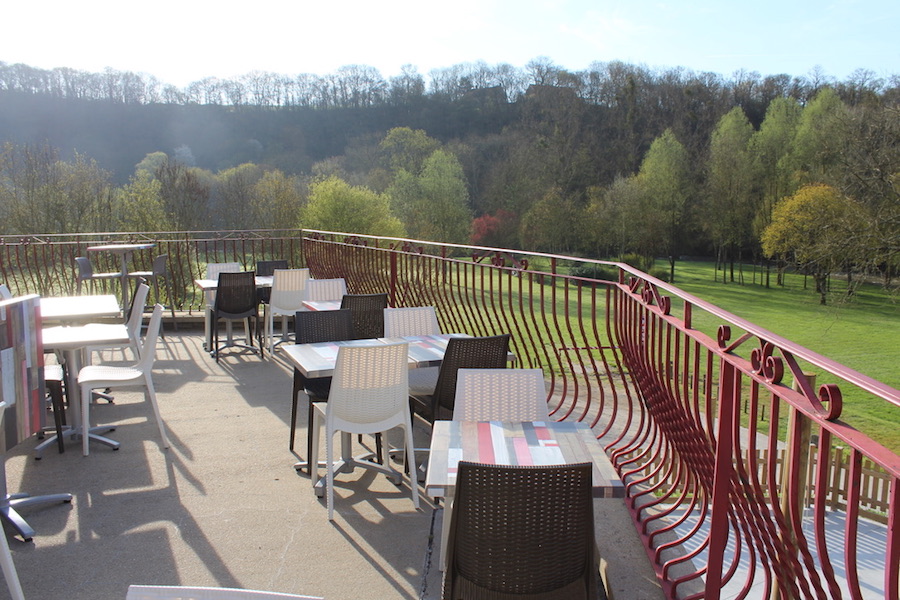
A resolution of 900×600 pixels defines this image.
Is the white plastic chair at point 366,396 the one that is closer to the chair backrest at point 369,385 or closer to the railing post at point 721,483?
the chair backrest at point 369,385

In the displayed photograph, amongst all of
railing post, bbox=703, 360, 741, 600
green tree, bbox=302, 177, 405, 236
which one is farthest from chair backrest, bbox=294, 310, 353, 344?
green tree, bbox=302, 177, 405, 236

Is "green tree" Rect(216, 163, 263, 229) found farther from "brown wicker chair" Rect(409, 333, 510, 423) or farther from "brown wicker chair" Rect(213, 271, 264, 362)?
"brown wicker chair" Rect(409, 333, 510, 423)

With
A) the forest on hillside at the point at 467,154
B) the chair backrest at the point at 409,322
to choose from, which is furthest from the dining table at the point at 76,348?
the forest on hillside at the point at 467,154

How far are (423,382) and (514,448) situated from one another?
191cm

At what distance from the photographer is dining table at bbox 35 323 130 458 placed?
4.20m

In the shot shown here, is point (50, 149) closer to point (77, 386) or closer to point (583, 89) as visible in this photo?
point (77, 386)

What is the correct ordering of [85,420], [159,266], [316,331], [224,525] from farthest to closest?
[159,266] < [316,331] < [85,420] < [224,525]

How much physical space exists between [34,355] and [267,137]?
236ft

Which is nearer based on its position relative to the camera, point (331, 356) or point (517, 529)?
point (517, 529)

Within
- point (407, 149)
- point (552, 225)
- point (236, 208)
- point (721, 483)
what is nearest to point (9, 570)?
point (721, 483)

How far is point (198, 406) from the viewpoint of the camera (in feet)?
17.7

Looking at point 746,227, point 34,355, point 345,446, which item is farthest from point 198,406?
point 746,227

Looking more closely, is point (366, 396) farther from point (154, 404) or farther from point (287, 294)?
point (287, 294)

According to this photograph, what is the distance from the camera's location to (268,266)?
9.05 metres
